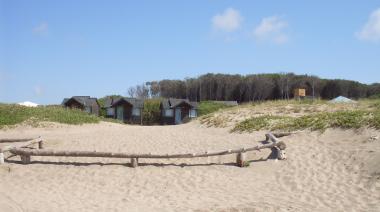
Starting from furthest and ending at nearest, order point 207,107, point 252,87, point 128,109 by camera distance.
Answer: point 252,87 < point 207,107 < point 128,109

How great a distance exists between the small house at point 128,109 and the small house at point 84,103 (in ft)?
6.90

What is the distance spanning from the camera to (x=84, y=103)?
47.8 meters

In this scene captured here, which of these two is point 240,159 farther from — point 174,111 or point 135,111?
point 135,111

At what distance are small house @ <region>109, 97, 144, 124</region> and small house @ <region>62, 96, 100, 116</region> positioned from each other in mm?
2105

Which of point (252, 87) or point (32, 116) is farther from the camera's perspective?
point (252, 87)

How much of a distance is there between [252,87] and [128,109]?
3295 centimetres

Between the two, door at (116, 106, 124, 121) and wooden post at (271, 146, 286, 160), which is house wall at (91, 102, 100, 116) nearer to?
door at (116, 106, 124, 121)

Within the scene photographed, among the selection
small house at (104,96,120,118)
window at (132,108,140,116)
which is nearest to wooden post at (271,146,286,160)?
window at (132,108,140,116)

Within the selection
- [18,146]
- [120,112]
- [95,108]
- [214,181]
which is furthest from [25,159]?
[95,108]

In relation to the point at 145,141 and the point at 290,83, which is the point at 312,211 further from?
the point at 290,83

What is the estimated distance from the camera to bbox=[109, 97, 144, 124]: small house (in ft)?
156

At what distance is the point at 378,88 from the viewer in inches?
2852

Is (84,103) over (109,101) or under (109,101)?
under

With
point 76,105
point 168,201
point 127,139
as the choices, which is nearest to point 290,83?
point 76,105
